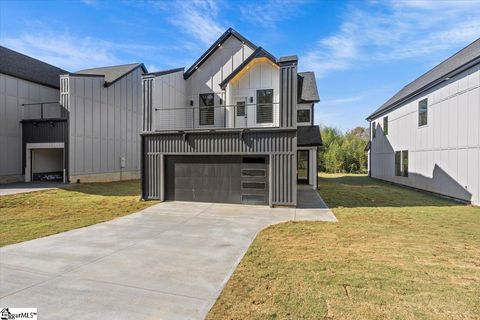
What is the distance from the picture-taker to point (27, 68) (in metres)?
18.8

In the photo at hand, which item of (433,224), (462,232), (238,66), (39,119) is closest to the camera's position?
(462,232)

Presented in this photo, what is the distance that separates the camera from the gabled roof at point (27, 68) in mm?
17000

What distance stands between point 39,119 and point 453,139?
24288 mm

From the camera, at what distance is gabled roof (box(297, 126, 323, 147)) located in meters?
15.5

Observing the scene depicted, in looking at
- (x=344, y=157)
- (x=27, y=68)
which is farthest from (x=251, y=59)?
(x=344, y=157)

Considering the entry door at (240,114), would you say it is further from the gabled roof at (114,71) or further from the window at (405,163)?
the window at (405,163)

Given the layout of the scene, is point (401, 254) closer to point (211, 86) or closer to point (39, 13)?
point (211, 86)

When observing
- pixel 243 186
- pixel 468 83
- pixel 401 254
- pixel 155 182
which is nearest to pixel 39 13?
pixel 155 182

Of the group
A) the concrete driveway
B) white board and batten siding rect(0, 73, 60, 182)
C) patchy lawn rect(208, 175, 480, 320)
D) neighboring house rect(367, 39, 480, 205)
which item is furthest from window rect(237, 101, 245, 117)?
white board and batten siding rect(0, 73, 60, 182)

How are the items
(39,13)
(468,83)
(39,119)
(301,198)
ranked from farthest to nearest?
1. (39,119)
2. (301,198)
3. (468,83)
4. (39,13)

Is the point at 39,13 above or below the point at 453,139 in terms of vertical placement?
above

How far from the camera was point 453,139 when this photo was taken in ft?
41.1

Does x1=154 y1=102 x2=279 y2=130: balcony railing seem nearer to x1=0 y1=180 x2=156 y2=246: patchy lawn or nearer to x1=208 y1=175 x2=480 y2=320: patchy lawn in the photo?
x1=0 y1=180 x2=156 y2=246: patchy lawn

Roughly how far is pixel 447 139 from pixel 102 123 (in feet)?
71.5
